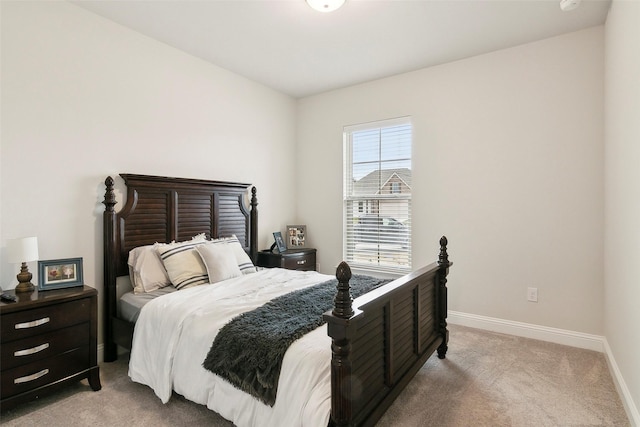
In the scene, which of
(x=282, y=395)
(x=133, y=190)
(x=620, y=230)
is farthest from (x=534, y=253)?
(x=133, y=190)

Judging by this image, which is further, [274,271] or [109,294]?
[274,271]

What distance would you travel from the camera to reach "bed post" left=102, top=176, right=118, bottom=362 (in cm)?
262

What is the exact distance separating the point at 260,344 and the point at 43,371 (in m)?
1.44

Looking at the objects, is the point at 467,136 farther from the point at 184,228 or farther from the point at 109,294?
the point at 109,294

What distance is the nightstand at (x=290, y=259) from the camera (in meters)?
3.84

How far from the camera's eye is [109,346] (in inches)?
104

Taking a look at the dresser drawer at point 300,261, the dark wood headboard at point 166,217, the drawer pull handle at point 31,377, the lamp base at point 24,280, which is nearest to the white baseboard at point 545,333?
the dresser drawer at point 300,261

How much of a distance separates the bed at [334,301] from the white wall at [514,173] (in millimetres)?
920

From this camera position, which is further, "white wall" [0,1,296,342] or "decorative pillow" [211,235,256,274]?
"decorative pillow" [211,235,256,274]

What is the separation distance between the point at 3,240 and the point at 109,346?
1062mm

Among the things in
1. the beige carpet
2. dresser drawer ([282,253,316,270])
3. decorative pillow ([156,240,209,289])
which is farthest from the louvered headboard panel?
the beige carpet

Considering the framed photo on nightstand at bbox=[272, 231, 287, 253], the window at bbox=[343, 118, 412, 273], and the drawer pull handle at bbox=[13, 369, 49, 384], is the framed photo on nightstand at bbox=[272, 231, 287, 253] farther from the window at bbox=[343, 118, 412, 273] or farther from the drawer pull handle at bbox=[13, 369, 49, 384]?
the drawer pull handle at bbox=[13, 369, 49, 384]

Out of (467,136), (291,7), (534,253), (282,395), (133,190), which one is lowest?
(282,395)

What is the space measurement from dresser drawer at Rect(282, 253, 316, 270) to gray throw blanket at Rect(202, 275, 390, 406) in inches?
69.2
